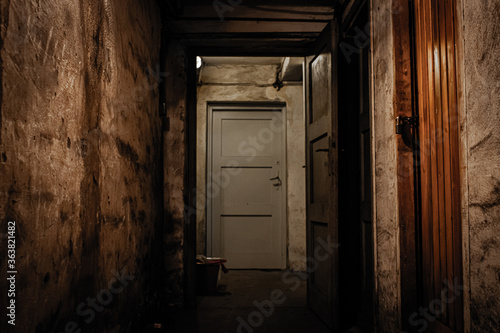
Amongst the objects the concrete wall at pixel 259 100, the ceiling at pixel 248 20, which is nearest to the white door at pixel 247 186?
the concrete wall at pixel 259 100

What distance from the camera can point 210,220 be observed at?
5.19m

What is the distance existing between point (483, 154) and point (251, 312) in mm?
2482

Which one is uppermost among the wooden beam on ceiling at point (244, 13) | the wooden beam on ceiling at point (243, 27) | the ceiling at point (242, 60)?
the ceiling at point (242, 60)

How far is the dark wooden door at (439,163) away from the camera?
1.56m

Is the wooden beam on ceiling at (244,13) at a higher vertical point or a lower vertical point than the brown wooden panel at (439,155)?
higher

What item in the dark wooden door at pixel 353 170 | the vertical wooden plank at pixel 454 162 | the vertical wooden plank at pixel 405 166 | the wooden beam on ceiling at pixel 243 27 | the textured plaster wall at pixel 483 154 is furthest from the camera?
the wooden beam on ceiling at pixel 243 27

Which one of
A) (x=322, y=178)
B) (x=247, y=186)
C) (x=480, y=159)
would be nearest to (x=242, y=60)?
Result: (x=247, y=186)

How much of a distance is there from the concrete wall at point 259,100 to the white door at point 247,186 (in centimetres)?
13

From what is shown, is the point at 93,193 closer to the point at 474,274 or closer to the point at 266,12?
the point at 474,274

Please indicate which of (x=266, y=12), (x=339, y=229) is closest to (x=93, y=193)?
(x=339, y=229)

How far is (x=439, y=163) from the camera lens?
1.69 metres

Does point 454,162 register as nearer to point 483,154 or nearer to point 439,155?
point 439,155

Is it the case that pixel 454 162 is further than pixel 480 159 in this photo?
Yes

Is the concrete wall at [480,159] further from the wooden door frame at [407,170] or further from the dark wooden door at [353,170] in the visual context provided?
the dark wooden door at [353,170]
